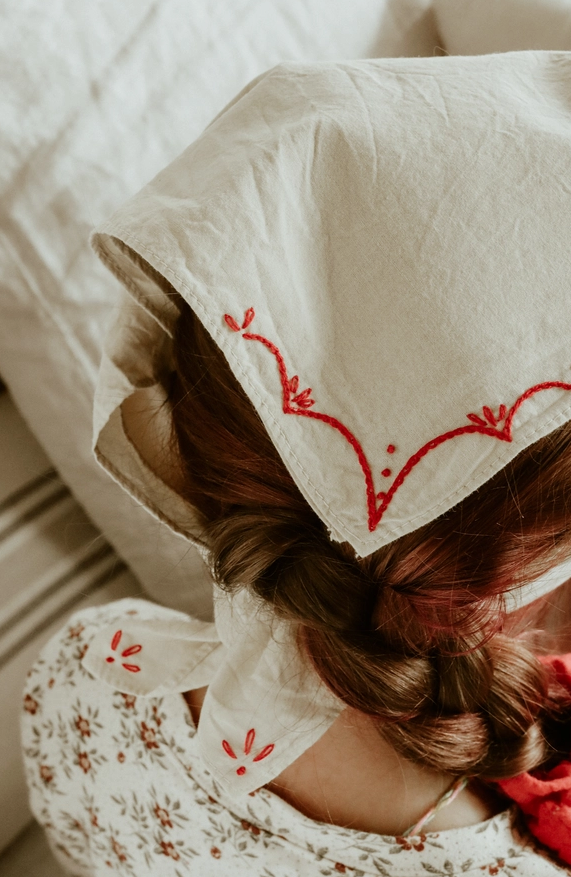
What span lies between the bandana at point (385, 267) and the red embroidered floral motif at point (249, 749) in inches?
9.0

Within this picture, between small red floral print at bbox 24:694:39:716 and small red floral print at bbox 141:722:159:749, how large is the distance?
0.19 metres

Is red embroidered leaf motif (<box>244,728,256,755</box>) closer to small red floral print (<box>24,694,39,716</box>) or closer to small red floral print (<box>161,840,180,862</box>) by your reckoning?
small red floral print (<box>161,840,180,862</box>)

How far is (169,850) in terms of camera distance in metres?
0.61

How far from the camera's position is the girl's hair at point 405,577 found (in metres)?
0.40

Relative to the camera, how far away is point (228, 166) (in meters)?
0.41

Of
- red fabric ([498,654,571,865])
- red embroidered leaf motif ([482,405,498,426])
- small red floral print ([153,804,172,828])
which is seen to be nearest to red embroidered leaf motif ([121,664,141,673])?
small red floral print ([153,804,172,828])

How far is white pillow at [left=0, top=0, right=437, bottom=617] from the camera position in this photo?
66cm

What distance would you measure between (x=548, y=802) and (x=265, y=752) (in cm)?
21

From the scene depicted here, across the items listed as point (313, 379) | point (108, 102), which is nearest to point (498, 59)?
point (313, 379)

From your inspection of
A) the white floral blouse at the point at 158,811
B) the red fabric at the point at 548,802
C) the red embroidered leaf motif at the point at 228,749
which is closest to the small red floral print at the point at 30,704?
the white floral blouse at the point at 158,811

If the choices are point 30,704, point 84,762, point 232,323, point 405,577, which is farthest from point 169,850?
point 232,323

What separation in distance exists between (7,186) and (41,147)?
5 cm

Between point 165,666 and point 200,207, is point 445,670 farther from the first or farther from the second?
point 200,207

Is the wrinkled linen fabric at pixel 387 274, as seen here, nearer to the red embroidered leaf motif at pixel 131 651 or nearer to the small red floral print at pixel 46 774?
the red embroidered leaf motif at pixel 131 651
